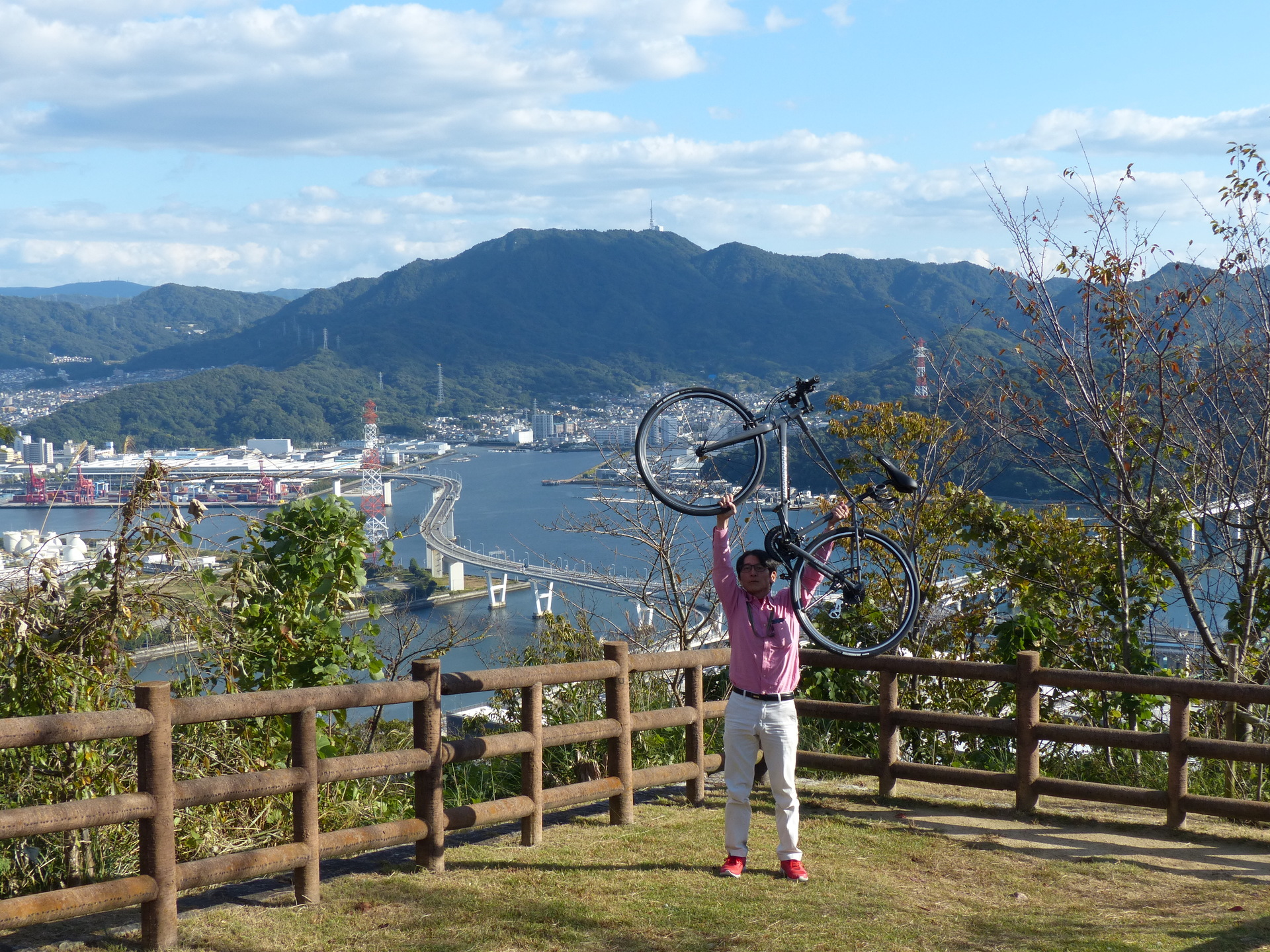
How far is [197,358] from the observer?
133000mm

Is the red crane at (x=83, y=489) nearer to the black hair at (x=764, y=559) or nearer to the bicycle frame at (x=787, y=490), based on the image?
the black hair at (x=764, y=559)

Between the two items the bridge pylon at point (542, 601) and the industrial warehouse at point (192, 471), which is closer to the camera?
the industrial warehouse at point (192, 471)

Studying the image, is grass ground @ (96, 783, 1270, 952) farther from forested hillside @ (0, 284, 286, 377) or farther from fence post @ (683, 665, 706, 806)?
forested hillside @ (0, 284, 286, 377)

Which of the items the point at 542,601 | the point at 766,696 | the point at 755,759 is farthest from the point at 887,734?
the point at 542,601

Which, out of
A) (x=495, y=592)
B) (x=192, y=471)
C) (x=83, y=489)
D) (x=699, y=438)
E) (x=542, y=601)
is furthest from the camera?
(x=495, y=592)

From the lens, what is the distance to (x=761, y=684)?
577cm

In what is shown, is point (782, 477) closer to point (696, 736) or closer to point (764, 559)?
point (764, 559)

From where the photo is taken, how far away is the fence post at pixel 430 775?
19.1 feet

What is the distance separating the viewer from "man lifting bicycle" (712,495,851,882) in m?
5.74

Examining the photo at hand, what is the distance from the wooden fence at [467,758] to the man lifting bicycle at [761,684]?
1133 mm

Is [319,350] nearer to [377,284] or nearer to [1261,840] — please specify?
[377,284]

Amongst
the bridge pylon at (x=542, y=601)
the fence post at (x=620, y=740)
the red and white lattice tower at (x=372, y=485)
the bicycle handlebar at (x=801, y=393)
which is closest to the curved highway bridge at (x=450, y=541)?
the bridge pylon at (x=542, y=601)

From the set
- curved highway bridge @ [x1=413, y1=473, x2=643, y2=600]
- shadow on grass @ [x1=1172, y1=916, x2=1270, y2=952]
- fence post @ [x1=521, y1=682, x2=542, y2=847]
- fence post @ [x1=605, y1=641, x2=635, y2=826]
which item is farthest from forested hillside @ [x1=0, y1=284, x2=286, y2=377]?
shadow on grass @ [x1=1172, y1=916, x2=1270, y2=952]

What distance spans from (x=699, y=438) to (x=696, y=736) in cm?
252
